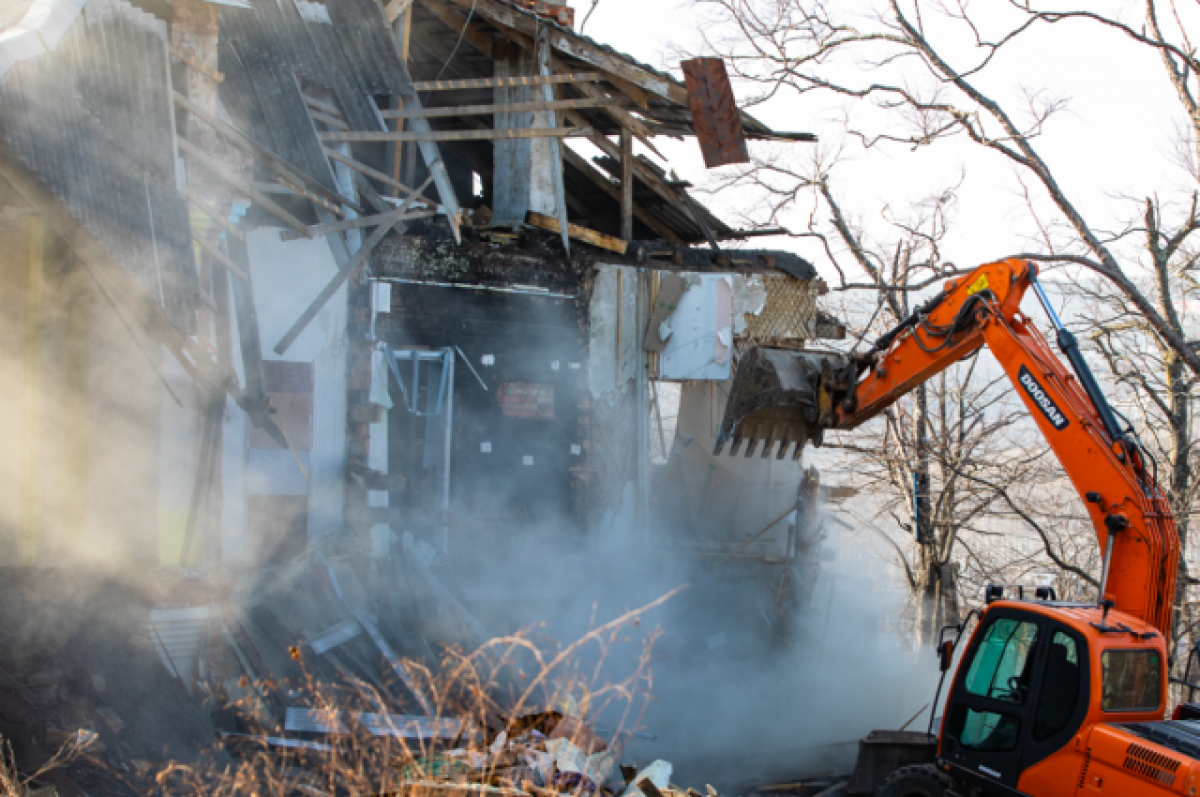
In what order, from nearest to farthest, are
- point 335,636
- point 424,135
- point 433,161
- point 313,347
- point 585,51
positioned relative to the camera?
point 335,636 < point 424,135 < point 313,347 < point 433,161 < point 585,51

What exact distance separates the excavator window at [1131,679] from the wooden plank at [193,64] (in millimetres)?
7127

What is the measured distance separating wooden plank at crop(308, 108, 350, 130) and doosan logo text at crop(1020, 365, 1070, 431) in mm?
6730

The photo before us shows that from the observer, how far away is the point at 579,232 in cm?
1188

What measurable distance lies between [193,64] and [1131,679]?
24.7ft

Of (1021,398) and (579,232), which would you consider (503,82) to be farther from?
(1021,398)

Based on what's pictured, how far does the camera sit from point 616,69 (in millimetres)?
11250

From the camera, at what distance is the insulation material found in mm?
12570

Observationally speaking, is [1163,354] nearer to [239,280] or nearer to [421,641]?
[421,641]

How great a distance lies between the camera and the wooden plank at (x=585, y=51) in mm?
11094

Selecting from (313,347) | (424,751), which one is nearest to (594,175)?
(313,347)

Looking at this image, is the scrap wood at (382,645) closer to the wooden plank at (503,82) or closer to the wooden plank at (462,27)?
the wooden plank at (503,82)

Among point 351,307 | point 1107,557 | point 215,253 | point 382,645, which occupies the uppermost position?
point 351,307

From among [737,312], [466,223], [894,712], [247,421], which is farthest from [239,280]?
[894,712]

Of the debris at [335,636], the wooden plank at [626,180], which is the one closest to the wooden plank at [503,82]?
the wooden plank at [626,180]
